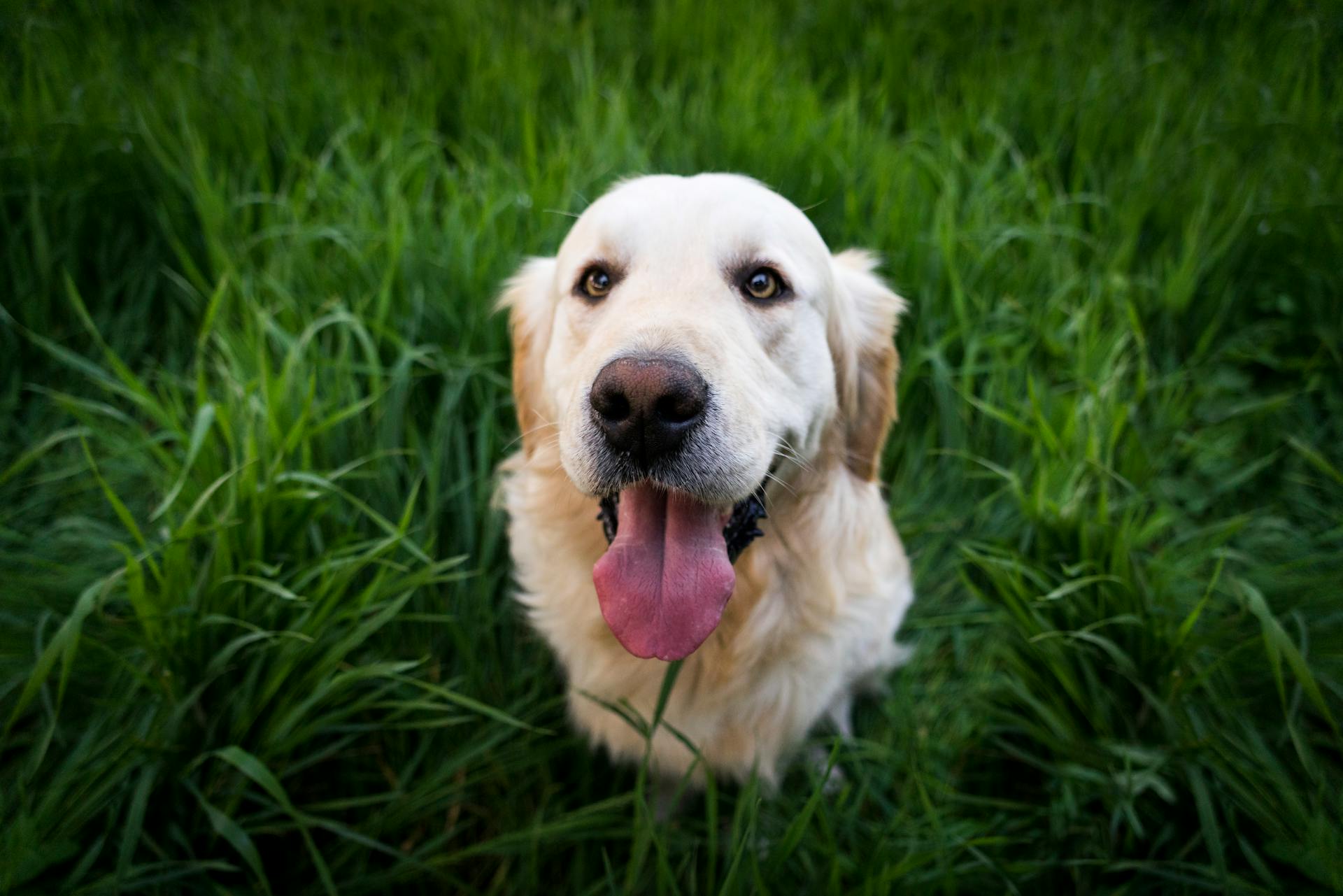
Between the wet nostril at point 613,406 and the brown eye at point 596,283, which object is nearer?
the wet nostril at point 613,406

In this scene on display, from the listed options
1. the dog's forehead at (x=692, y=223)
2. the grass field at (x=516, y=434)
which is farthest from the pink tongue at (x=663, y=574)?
the dog's forehead at (x=692, y=223)

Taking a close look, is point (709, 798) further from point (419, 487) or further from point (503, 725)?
point (419, 487)

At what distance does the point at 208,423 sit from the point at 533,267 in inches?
38.2

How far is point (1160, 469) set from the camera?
2.58m

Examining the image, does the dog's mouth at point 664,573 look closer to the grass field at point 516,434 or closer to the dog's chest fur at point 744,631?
the dog's chest fur at point 744,631

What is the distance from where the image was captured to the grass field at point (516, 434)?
180 centimetres

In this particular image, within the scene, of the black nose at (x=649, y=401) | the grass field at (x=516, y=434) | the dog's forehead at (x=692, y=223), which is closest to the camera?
the black nose at (x=649, y=401)

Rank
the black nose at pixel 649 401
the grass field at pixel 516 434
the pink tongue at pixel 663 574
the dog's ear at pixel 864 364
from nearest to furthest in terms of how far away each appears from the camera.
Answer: the black nose at pixel 649 401
the pink tongue at pixel 663 574
the grass field at pixel 516 434
the dog's ear at pixel 864 364

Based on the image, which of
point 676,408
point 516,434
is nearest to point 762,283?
point 676,408

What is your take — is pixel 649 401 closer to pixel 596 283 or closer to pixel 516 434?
pixel 596 283

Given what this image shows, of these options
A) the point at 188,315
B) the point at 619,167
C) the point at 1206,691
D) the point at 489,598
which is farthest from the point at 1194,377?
the point at 188,315

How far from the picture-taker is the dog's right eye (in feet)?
5.85

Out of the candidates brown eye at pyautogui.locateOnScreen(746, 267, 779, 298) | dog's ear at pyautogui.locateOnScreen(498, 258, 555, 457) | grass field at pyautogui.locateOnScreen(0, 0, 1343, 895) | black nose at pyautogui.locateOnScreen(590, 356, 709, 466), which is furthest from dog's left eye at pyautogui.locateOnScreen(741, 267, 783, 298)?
grass field at pyautogui.locateOnScreen(0, 0, 1343, 895)

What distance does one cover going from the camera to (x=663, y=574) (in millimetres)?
1593
